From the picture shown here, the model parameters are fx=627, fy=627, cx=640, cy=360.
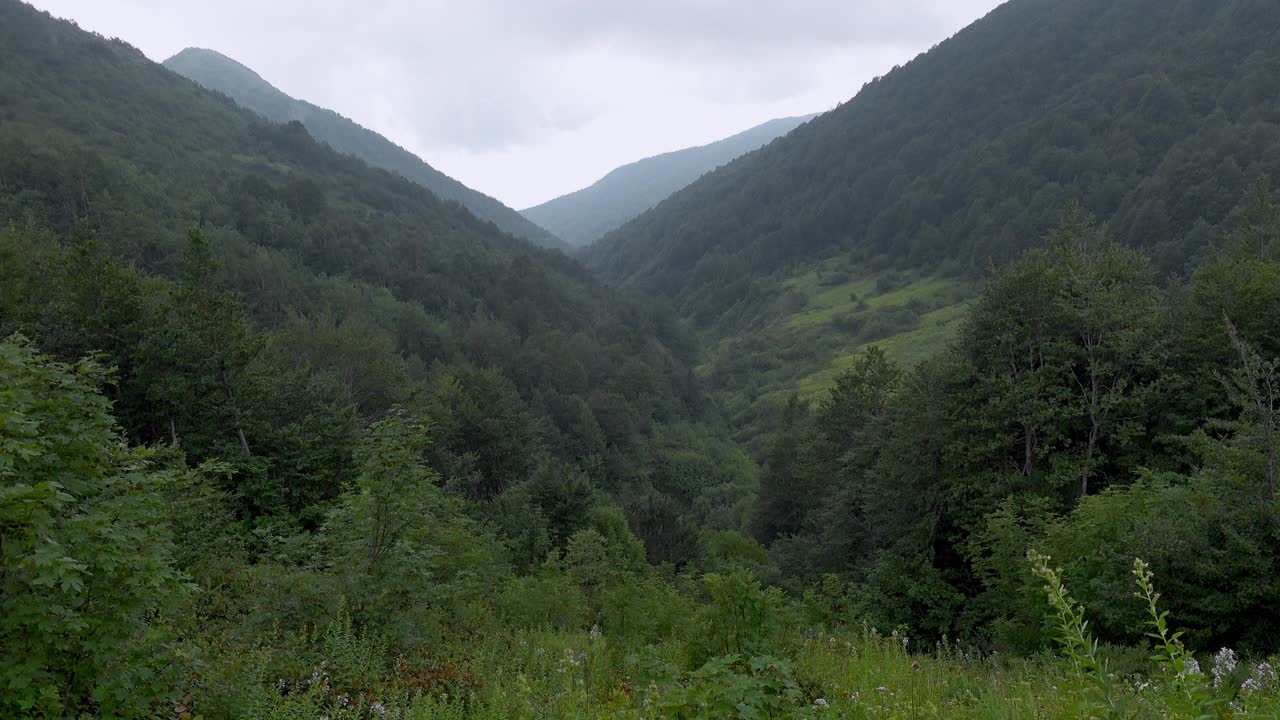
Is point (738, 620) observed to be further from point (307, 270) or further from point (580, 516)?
point (307, 270)

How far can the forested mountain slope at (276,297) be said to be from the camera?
635 inches

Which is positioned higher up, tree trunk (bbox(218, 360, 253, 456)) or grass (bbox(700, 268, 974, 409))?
tree trunk (bbox(218, 360, 253, 456))

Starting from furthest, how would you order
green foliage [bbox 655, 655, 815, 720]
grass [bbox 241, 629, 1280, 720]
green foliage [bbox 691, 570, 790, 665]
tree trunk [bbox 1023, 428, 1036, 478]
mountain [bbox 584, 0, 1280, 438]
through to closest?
mountain [bbox 584, 0, 1280, 438], tree trunk [bbox 1023, 428, 1036, 478], green foliage [bbox 691, 570, 790, 665], green foliage [bbox 655, 655, 815, 720], grass [bbox 241, 629, 1280, 720]

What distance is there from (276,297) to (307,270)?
39.7 feet

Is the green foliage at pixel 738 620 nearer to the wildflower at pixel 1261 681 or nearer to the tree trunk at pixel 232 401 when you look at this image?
the wildflower at pixel 1261 681

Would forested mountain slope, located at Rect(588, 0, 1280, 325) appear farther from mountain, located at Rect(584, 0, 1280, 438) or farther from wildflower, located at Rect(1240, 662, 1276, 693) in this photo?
wildflower, located at Rect(1240, 662, 1276, 693)

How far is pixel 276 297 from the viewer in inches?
1912

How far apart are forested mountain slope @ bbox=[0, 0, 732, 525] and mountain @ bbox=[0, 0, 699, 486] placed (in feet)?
0.67

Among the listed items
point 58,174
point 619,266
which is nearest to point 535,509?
point 58,174

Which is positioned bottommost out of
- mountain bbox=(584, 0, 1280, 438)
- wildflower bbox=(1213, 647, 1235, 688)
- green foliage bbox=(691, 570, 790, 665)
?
green foliage bbox=(691, 570, 790, 665)

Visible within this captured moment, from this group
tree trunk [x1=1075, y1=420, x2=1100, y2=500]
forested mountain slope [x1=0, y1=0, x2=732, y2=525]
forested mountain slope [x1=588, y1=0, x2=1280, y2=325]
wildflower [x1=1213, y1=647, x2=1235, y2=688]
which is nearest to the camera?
wildflower [x1=1213, y1=647, x2=1235, y2=688]

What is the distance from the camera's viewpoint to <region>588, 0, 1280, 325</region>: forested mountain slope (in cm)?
8919

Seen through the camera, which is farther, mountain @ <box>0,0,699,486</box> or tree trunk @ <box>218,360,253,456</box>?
mountain @ <box>0,0,699,486</box>

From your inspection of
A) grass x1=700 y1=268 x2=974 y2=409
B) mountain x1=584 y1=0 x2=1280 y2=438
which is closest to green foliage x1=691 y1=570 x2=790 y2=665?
grass x1=700 y1=268 x2=974 y2=409
